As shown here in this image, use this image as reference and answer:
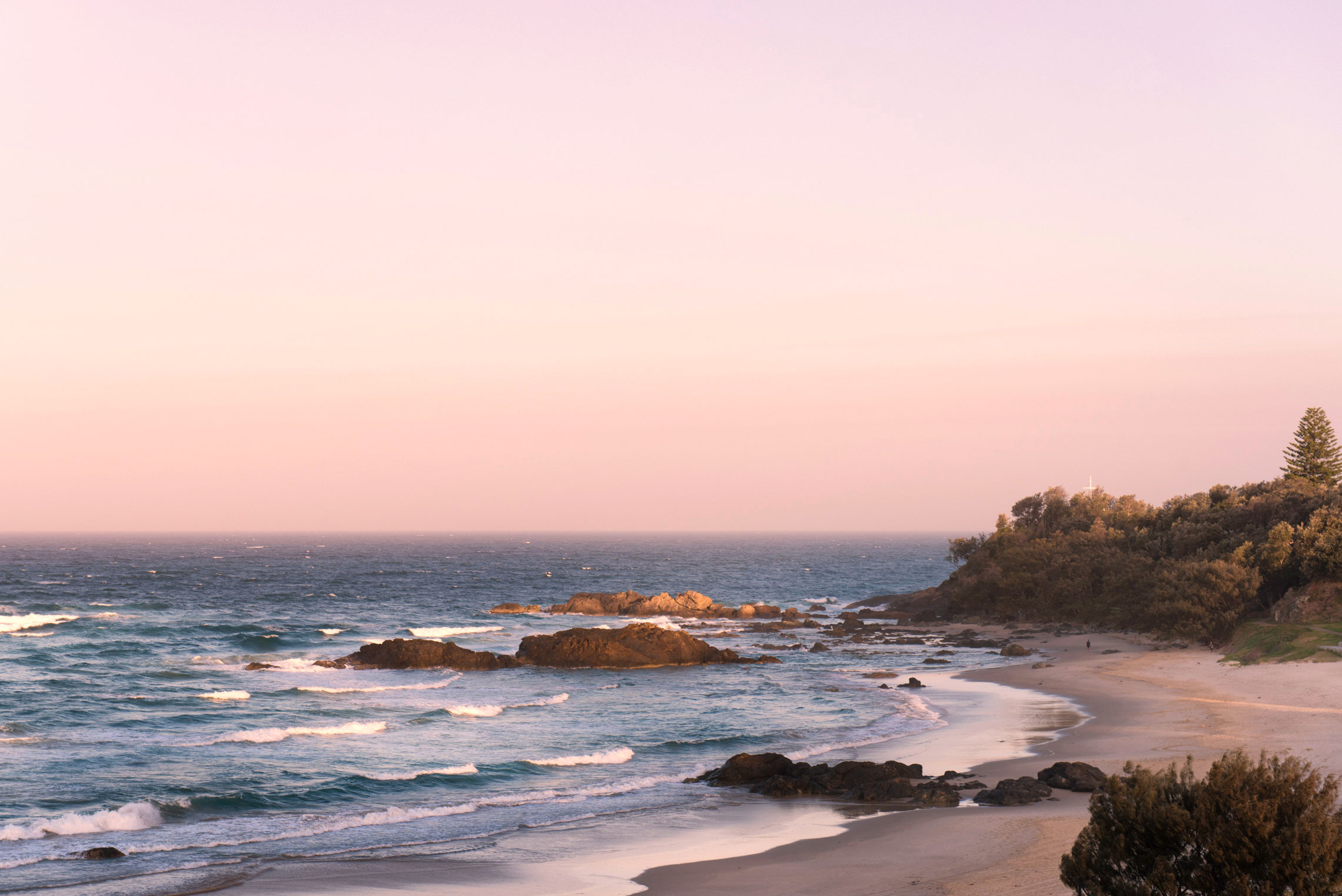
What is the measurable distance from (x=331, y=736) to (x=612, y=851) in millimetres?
16760

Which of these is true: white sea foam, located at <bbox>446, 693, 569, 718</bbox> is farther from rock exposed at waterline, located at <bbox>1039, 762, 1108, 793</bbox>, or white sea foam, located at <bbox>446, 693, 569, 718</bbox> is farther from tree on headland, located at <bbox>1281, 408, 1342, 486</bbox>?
tree on headland, located at <bbox>1281, 408, 1342, 486</bbox>

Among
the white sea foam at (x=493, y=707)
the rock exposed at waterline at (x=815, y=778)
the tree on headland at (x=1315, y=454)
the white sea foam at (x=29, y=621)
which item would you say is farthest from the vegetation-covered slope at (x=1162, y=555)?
the white sea foam at (x=29, y=621)

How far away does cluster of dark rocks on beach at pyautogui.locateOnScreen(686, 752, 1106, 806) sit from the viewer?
22.1 metres

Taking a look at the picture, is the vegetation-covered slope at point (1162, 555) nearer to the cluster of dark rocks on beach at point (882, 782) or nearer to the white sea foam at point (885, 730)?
the white sea foam at point (885, 730)

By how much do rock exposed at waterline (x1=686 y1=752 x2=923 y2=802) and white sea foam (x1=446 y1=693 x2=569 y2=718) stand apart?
533 inches

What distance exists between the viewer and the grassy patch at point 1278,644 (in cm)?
4275

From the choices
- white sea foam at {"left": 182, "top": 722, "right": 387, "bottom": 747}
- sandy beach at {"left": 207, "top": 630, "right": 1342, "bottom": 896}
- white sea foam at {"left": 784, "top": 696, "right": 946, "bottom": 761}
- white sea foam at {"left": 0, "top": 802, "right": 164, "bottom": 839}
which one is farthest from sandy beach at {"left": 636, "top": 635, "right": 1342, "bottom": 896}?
white sea foam at {"left": 182, "top": 722, "right": 387, "bottom": 747}

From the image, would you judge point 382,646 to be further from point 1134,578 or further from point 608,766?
point 1134,578

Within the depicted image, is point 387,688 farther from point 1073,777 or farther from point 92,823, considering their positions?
point 1073,777

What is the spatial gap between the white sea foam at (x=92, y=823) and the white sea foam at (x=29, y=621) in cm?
5140

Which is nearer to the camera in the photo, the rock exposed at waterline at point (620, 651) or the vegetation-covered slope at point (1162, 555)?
the vegetation-covered slope at point (1162, 555)

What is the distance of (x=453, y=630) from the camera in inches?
2982

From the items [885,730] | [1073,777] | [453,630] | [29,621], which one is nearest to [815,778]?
[1073,777]

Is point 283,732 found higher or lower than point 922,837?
lower
